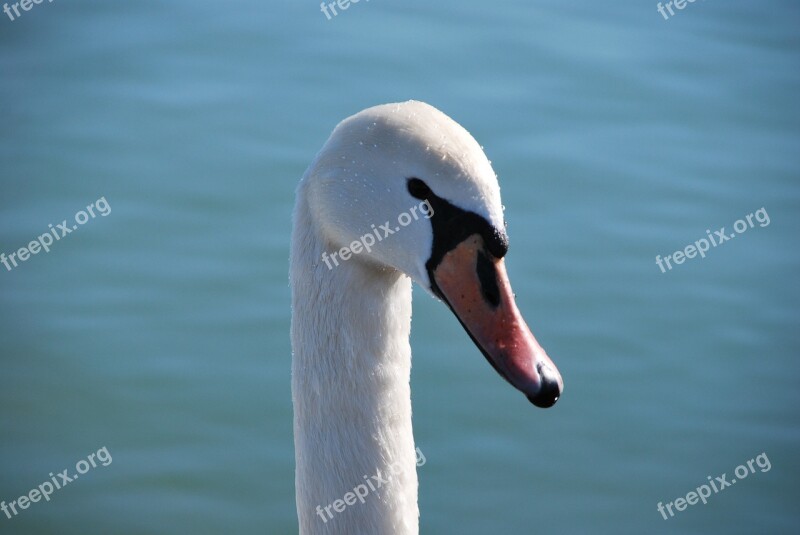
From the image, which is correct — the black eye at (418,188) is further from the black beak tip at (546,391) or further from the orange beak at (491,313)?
the black beak tip at (546,391)

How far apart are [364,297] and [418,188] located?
32cm

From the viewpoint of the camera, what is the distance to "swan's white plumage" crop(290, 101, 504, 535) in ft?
9.26

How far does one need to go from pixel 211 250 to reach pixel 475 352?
1393 mm

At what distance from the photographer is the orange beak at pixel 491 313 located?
2.79m

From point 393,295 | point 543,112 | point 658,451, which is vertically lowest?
point 658,451

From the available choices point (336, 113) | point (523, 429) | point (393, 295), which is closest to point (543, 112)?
point (336, 113)

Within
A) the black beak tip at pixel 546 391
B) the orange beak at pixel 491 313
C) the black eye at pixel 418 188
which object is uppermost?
the black eye at pixel 418 188

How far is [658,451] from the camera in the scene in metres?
5.28

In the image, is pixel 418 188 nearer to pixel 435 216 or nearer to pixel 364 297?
pixel 435 216

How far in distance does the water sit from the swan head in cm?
226

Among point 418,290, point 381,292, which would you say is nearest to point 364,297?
point 381,292

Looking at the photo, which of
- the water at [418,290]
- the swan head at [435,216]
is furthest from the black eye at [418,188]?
the water at [418,290]

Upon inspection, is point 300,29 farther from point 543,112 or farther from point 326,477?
point 326,477

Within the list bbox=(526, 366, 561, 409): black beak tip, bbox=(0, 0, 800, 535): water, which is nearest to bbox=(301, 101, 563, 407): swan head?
bbox=(526, 366, 561, 409): black beak tip
